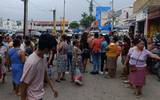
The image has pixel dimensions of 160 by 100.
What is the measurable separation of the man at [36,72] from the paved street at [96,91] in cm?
487

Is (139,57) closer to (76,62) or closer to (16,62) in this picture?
→ (76,62)

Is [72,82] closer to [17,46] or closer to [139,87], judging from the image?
[139,87]

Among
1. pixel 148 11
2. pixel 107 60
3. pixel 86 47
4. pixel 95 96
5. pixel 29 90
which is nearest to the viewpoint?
pixel 29 90

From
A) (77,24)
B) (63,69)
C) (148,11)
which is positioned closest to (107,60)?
(63,69)

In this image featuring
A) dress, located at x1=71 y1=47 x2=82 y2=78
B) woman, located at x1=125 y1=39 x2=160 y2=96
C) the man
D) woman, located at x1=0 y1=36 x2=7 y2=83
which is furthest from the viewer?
dress, located at x1=71 y1=47 x2=82 y2=78

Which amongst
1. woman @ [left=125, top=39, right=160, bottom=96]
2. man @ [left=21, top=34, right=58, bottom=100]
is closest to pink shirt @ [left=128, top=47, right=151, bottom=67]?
woman @ [left=125, top=39, right=160, bottom=96]

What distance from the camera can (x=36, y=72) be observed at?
5.61 metres

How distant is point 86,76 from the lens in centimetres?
1553

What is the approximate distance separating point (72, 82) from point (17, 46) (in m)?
3.84

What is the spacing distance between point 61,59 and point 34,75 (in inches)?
327

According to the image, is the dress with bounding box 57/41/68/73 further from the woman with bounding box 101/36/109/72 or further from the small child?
the woman with bounding box 101/36/109/72

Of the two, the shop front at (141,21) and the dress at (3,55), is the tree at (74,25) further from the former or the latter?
the dress at (3,55)

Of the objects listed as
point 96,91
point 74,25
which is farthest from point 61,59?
point 74,25

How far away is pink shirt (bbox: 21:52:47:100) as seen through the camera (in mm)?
5512
